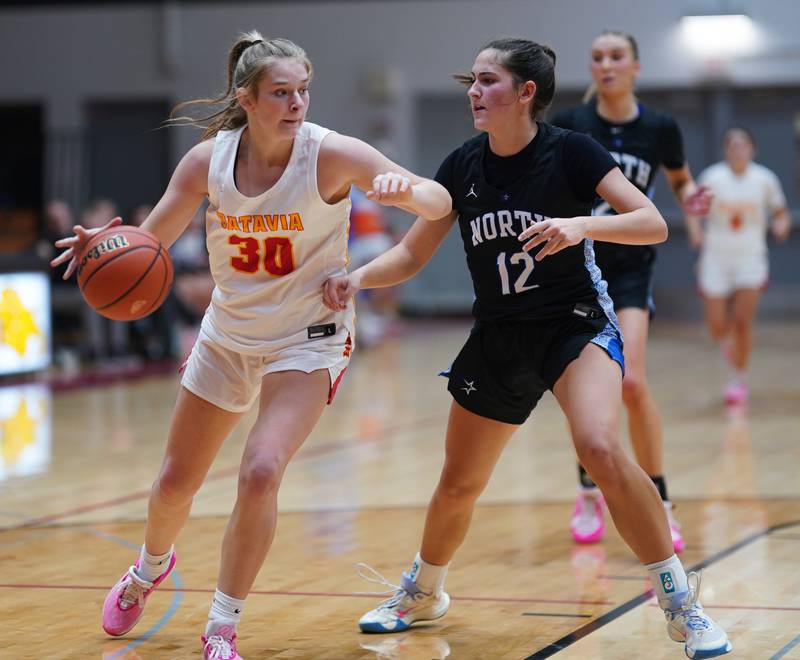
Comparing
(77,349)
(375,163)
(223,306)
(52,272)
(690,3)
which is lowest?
(77,349)

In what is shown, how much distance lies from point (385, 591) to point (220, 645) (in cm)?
117

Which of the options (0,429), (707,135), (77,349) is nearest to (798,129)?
(707,135)

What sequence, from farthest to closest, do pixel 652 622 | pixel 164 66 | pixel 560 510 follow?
pixel 164 66 → pixel 560 510 → pixel 652 622

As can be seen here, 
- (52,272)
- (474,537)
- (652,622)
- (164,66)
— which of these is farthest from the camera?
(164,66)

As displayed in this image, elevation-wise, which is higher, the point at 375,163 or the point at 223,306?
the point at 375,163

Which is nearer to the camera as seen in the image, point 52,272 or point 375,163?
point 375,163

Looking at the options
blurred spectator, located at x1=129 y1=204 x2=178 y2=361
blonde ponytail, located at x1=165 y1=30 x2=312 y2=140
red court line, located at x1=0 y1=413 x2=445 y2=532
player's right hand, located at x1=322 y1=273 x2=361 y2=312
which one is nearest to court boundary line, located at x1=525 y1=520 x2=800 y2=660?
player's right hand, located at x1=322 y1=273 x2=361 y2=312

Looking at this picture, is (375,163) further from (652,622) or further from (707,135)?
(707,135)

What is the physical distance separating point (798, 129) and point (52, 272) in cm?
1017

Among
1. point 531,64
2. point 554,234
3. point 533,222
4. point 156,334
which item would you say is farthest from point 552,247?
point 156,334

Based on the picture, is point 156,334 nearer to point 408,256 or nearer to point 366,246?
point 366,246

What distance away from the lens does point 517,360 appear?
13.3ft

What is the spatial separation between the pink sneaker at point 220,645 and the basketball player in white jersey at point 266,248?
28mm

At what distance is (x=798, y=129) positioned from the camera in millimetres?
17594
